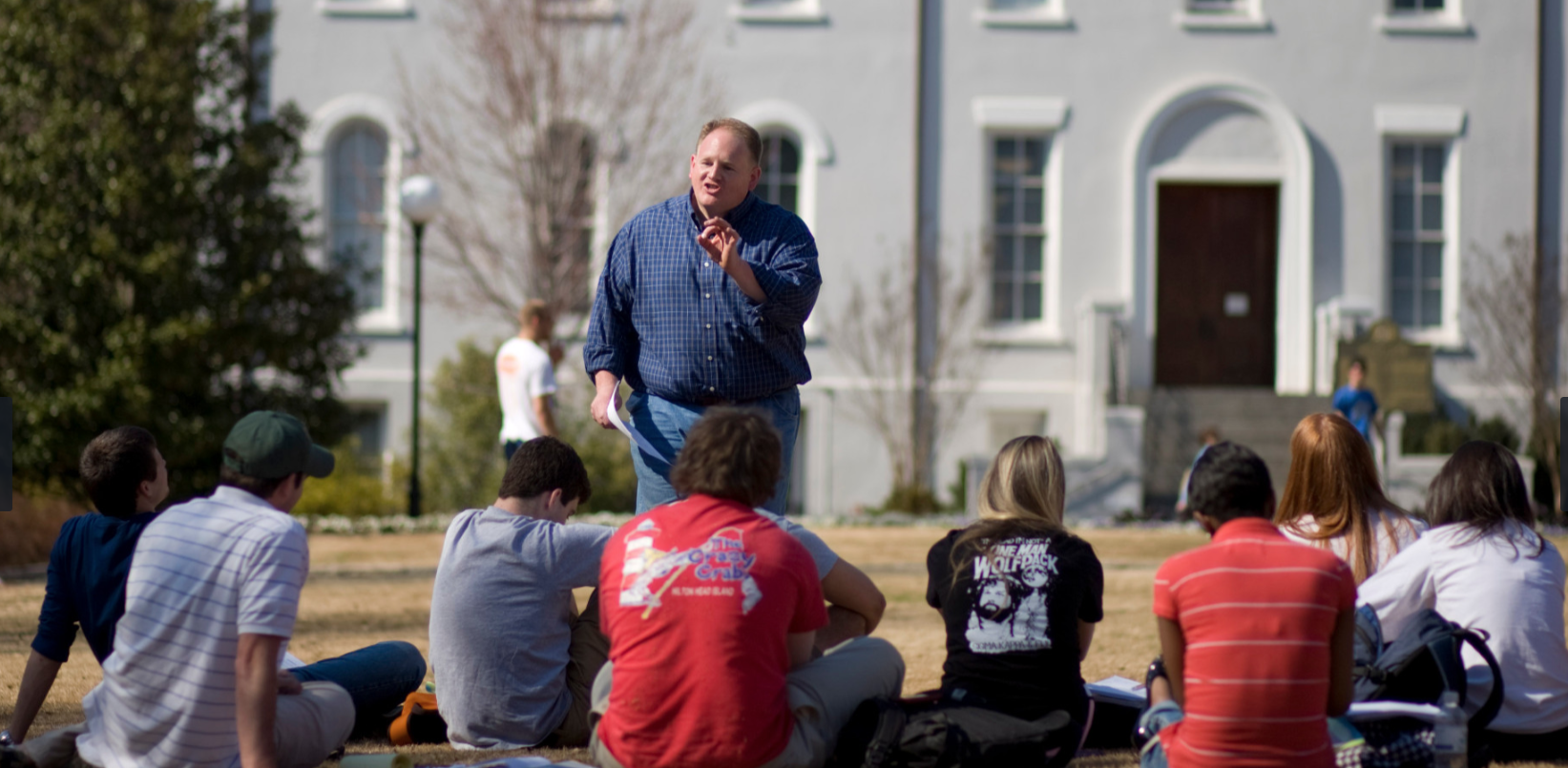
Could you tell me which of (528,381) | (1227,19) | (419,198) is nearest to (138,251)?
(419,198)

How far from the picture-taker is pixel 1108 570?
1055cm

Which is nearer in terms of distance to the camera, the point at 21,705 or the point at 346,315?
the point at 21,705

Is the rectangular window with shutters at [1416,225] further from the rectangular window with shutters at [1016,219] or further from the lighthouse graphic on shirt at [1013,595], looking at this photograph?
the lighthouse graphic on shirt at [1013,595]

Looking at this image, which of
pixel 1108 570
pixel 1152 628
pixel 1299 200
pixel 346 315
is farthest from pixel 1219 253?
pixel 1152 628

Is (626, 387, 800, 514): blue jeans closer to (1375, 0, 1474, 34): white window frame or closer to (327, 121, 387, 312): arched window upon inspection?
(327, 121, 387, 312): arched window

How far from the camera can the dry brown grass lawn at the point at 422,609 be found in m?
6.17

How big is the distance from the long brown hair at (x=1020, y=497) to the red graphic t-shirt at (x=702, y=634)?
24.1 inches

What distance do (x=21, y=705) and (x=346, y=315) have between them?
10433 mm

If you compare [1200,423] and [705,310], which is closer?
[705,310]

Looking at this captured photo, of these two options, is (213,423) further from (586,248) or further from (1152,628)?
(1152,628)

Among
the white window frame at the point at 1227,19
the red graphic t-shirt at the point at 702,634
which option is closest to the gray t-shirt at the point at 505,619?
the red graphic t-shirt at the point at 702,634

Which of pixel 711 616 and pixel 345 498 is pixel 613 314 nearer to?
pixel 711 616

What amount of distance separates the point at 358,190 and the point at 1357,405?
39.5 ft

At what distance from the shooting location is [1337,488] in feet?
16.0
